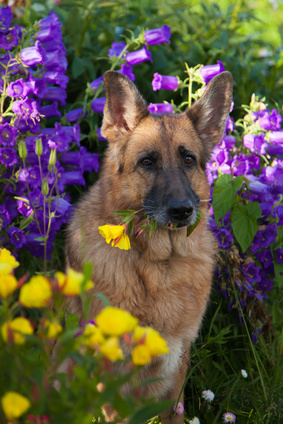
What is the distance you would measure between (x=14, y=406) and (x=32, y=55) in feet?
8.34

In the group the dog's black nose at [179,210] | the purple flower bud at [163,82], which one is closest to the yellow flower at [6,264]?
the dog's black nose at [179,210]

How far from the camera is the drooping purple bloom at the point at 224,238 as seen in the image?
3072 mm

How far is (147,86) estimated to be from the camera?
13.5ft

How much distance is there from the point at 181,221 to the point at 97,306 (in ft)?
2.18

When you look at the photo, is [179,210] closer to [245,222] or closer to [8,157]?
[245,222]

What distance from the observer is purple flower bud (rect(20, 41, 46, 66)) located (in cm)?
301

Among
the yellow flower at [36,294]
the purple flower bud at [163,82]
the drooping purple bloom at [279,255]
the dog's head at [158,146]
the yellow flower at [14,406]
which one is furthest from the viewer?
the purple flower bud at [163,82]

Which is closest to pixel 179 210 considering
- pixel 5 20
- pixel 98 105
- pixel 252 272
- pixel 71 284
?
pixel 252 272

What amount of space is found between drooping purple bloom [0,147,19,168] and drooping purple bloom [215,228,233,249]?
1.41 meters

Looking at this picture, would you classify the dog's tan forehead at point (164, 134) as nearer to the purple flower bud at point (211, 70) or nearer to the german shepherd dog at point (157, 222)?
the german shepherd dog at point (157, 222)

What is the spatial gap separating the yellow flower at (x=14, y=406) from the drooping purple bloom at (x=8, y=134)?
6.97 ft

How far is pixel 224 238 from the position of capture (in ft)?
10.2

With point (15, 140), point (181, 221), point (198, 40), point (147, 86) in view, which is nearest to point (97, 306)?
point (181, 221)

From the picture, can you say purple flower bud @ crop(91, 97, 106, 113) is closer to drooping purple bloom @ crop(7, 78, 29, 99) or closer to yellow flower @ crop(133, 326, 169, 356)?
drooping purple bloom @ crop(7, 78, 29, 99)
